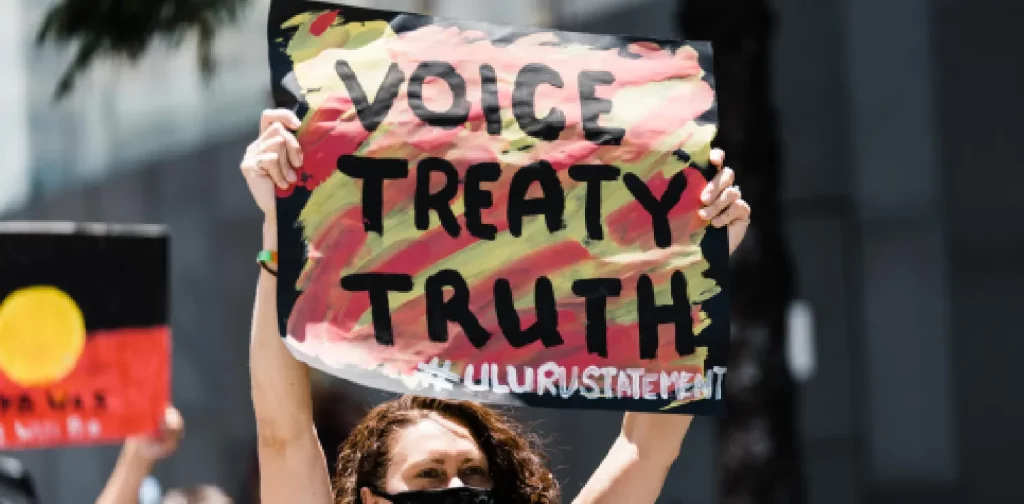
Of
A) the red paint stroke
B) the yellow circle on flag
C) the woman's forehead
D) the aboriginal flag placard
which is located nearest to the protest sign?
the red paint stroke

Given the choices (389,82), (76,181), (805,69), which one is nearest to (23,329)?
(389,82)

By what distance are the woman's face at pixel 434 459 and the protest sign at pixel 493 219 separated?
0.16 m

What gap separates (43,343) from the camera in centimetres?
541

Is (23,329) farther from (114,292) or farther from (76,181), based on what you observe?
(76,181)

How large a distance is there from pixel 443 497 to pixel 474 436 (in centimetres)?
24

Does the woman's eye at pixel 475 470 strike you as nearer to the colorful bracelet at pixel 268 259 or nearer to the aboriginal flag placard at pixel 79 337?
the colorful bracelet at pixel 268 259

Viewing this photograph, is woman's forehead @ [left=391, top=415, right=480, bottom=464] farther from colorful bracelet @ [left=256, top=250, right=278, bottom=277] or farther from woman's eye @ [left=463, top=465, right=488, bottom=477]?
colorful bracelet @ [left=256, top=250, right=278, bottom=277]

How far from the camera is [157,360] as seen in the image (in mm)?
5598

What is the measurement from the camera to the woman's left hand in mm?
3229

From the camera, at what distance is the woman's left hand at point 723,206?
3.23 metres

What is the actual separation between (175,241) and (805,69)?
16.0ft

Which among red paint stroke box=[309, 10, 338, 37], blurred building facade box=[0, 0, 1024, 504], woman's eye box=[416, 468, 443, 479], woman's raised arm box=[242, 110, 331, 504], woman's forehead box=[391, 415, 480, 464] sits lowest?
blurred building facade box=[0, 0, 1024, 504]

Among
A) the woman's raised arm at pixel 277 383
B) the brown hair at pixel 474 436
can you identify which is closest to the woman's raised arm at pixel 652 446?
the brown hair at pixel 474 436

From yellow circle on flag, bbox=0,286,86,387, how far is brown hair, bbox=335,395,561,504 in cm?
240
